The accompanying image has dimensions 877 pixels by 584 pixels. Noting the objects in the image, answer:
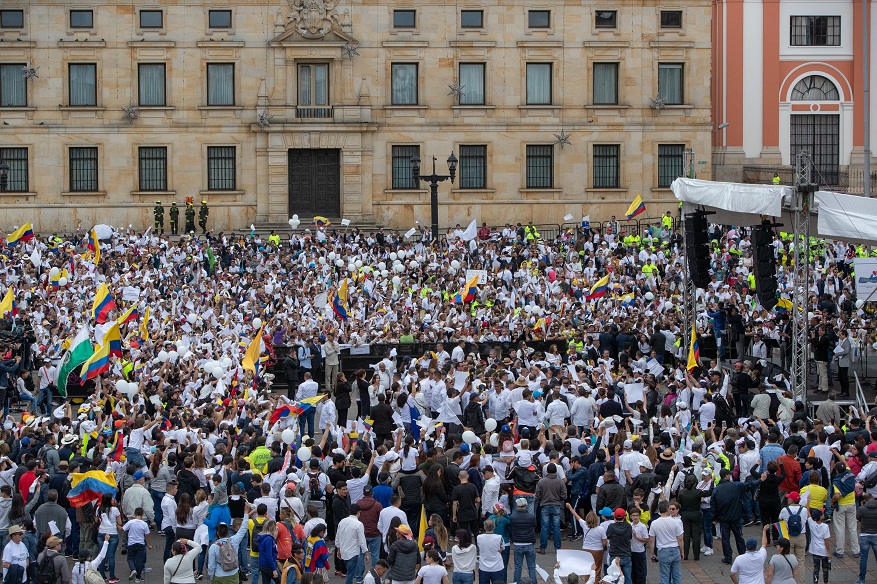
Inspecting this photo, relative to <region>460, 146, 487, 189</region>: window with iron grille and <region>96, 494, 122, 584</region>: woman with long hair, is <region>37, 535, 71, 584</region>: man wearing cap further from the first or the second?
<region>460, 146, 487, 189</region>: window with iron grille

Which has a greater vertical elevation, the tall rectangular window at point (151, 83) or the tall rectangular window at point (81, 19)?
the tall rectangular window at point (81, 19)

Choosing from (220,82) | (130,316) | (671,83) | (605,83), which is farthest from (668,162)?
(130,316)

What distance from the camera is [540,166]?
51719 millimetres

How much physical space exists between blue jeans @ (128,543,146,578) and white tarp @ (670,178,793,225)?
12344mm

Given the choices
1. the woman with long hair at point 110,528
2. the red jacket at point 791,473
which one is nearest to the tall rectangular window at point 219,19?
the woman with long hair at point 110,528

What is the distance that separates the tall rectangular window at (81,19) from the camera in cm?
4950

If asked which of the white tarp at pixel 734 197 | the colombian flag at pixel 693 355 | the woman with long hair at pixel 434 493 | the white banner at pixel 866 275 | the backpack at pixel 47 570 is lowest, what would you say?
the backpack at pixel 47 570

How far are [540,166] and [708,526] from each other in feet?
109

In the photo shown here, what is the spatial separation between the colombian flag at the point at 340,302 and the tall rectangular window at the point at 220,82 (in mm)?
18846

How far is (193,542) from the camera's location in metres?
16.9

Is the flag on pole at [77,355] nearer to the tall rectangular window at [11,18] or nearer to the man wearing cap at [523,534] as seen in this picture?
the man wearing cap at [523,534]

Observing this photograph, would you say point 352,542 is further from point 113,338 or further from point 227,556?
point 113,338

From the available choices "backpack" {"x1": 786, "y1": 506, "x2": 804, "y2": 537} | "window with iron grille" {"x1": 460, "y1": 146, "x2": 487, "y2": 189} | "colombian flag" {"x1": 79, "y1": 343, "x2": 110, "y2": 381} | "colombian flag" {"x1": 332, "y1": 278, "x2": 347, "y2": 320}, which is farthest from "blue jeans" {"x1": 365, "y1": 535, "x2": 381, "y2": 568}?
"window with iron grille" {"x1": 460, "y1": 146, "x2": 487, "y2": 189}

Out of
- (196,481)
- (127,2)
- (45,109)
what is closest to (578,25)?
(127,2)
